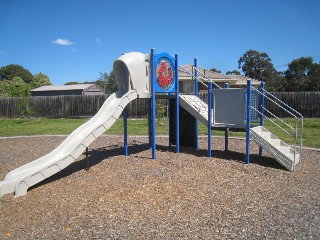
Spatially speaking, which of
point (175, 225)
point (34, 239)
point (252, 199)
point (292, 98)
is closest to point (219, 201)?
point (252, 199)

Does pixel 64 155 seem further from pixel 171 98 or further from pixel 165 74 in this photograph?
pixel 171 98

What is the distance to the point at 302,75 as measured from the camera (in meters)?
49.3

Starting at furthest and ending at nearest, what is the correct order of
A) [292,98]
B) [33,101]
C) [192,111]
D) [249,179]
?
[33,101] → [292,98] → [192,111] → [249,179]

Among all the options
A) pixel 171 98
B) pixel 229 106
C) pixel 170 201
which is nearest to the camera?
pixel 170 201

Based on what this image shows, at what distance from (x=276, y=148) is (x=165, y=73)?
370cm

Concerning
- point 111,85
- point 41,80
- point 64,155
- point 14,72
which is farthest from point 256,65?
point 64,155

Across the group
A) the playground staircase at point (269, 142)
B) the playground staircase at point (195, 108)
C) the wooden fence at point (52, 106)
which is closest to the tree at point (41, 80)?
the wooden fence at point (52, 106)

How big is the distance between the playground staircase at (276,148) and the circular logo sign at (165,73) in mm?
2778

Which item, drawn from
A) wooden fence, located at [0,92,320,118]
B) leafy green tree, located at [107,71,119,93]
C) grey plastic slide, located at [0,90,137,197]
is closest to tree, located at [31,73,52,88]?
leafy green tree, located at [107,71,119,93]

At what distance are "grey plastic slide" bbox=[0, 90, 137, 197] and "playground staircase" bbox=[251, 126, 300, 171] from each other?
3.45 meters

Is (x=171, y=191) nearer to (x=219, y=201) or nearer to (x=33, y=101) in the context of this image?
(x=219, y=201)

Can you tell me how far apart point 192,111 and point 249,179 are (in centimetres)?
317

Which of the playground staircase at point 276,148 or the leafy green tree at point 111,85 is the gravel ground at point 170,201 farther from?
the leafy green tree at point 111,85

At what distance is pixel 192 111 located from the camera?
967cm
